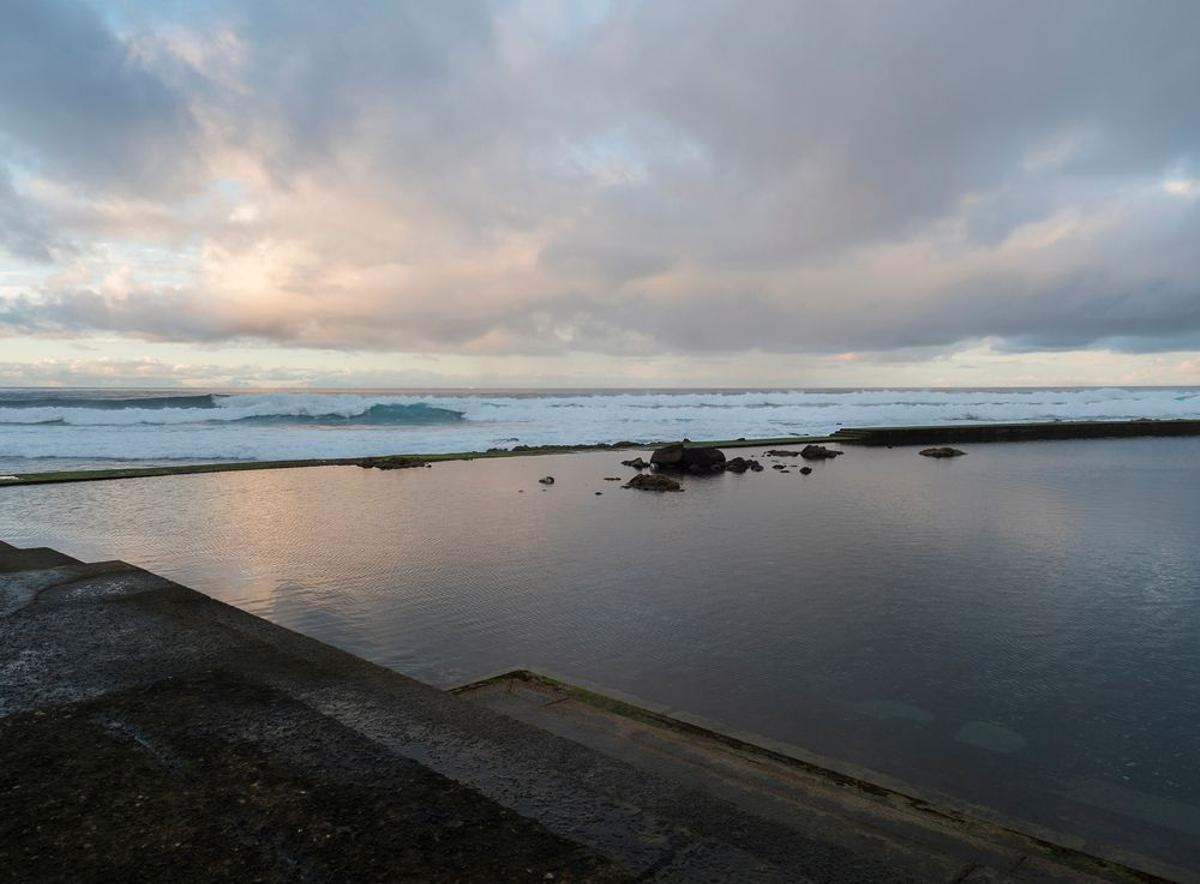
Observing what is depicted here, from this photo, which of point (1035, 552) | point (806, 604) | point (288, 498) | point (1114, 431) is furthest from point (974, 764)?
point (1114, 431)

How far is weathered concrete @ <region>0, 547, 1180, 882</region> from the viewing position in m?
3.00

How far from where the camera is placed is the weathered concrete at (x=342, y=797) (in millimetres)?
3000

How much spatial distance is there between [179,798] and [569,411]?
210 feet

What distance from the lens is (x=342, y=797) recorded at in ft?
11.3

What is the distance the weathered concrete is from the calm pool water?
1341mm

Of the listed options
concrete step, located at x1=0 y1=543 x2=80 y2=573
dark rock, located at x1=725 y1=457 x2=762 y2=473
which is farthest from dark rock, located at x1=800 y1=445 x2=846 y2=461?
concrete step, located at x1=0 y1=543 x2=80 y2=573

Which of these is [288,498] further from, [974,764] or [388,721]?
[974,764]

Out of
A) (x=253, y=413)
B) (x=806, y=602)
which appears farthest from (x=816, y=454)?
(x=253, y=413)

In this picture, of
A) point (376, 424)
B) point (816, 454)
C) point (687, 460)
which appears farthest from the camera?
point (376, 424)

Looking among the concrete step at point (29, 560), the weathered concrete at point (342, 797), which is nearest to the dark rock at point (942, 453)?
the weathered concrete at point (342, 797)

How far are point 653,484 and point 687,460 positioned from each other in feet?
15.3

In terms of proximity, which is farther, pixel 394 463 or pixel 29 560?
pixel 394 463

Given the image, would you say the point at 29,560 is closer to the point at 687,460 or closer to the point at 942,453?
the point at 687,460

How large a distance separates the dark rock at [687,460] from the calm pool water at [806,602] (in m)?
4.91
